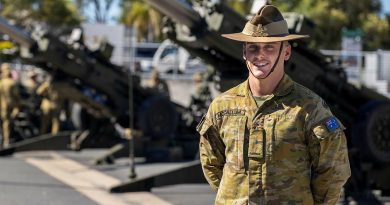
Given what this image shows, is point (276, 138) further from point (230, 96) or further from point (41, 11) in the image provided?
point (41, 11)

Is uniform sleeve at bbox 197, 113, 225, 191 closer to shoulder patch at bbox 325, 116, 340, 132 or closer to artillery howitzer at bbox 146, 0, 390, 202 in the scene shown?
shoulder patch at bbox 325, 116, 340, 132

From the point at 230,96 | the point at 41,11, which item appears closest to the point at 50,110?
the point at 230,96

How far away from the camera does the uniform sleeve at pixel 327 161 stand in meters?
3.48

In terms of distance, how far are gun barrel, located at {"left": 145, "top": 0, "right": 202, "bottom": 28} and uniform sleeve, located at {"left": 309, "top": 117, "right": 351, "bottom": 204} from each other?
5.20m

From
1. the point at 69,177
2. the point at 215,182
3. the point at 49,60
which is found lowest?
the point at 69,177

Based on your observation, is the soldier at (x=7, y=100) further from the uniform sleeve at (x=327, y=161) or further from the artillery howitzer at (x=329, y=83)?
the uniform sleeve at (x=327, y=161)

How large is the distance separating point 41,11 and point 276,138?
37150 millimetres

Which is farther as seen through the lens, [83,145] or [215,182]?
[83,145]

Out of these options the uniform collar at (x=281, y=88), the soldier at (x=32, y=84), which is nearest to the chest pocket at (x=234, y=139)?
the uniform collar at (x=281, y=88)

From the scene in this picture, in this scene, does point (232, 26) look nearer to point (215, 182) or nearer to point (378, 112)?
point (378, 112)

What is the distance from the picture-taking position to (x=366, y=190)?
8.72m

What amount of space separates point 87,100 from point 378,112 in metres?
5.73

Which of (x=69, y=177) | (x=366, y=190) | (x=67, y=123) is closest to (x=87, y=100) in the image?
(x=69, y=177)

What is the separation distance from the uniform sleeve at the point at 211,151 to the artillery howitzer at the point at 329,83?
4.84 metres
